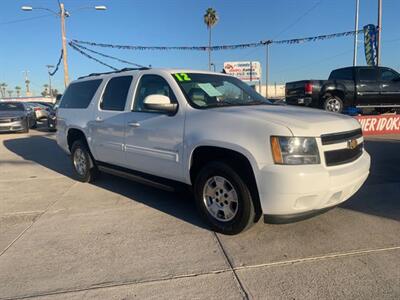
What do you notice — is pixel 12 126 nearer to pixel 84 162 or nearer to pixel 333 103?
pixel 84 162

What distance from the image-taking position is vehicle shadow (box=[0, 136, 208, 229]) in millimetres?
5125

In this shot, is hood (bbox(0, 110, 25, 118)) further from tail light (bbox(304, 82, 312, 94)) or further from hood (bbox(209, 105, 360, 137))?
hood (bbox(209, 105, 360, 137))

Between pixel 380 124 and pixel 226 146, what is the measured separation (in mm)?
10615

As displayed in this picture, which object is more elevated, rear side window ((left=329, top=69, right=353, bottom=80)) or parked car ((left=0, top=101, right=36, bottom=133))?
rear side window ((left=329, top=69, right=353, bottom=80))

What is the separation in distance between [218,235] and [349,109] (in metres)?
12.1

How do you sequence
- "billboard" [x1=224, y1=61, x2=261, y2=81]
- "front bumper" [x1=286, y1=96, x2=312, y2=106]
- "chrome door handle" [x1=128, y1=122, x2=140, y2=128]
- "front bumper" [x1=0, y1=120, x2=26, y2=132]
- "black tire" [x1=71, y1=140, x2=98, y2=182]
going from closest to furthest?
"chrome door handle" [x1=128, y1=122, x2=140, y2=128] → "black tire" [x1=71, y1=140, x2=98, y2=182] → "front bumper" [x1=286, y1=96, x2=312, y2=106] → "front bumper" [x1=0, y1=120, x2=26, y2=132] → "billboard" [x1=224, y1=61, x2=261, y2=81]

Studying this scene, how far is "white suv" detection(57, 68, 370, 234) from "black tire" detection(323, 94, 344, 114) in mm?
9837

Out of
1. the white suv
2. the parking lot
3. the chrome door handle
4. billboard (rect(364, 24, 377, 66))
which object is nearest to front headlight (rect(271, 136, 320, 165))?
the white suv

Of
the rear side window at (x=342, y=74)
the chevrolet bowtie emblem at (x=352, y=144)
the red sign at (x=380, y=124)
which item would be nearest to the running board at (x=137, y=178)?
the chevrolet bowtie emblem at (x=352, y=144)

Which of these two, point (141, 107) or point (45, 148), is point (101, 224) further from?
point (45, 148)

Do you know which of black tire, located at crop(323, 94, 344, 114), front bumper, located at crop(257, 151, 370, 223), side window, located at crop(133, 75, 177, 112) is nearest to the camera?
front bumper, located at crop(257, 151, 370, 223)

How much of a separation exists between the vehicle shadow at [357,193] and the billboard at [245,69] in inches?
1568

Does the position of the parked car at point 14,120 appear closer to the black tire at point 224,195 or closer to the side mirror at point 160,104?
the side mirror at point 160,104

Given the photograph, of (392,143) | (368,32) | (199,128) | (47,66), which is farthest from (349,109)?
(47,66)
